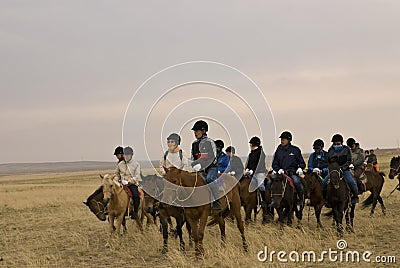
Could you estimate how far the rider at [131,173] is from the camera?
13.5 m

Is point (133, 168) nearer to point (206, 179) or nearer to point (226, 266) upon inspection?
point (206, 179)

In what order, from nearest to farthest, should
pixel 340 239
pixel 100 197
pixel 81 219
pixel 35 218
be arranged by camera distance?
pixel 340 239, pixel 100 197, pixel 81 219, pixel 35 218

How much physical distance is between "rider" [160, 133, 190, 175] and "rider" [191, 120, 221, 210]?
44cm

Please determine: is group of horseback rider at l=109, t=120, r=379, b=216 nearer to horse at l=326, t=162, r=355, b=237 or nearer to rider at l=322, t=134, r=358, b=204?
rider at l=322, t=134, r=358, b=204

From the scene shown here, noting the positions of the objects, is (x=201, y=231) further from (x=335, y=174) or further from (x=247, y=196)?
(x=247, y=196)

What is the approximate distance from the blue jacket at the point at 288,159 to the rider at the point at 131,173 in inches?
157

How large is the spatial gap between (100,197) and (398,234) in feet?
26.4

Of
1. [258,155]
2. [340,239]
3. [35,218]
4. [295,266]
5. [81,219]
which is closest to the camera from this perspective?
[295,266]

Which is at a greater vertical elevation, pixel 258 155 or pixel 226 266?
pixel 258 155

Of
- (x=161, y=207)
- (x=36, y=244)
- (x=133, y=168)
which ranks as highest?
(x=133, y=168)

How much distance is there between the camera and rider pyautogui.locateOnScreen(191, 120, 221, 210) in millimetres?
10361

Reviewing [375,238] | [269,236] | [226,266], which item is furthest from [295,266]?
[375,238]

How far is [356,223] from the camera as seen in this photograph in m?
14.6

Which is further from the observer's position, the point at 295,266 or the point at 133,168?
the point at 133,168
